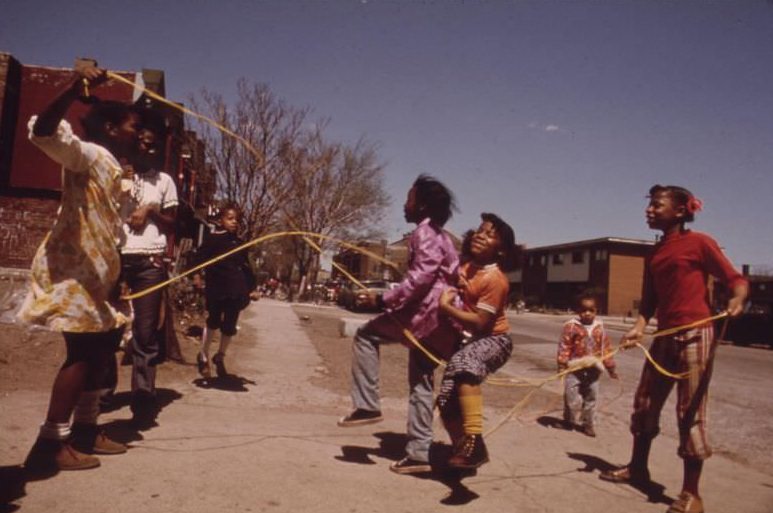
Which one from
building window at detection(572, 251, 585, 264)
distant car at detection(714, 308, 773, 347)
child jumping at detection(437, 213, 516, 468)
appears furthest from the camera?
building window at detection(572, 251, 585, 264)

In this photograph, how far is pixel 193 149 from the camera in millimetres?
18734

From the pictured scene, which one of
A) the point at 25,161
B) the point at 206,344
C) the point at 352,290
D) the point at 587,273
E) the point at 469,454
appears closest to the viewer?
the point at 469,454

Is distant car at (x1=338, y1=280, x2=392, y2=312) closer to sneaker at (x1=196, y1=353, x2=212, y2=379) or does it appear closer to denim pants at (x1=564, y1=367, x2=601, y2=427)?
sneaker at (x1=196, y1=353, x2=212, y2=379)

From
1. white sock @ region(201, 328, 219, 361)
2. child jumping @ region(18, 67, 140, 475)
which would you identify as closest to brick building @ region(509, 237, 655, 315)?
white sock @ region(201, 328, 219, 361)

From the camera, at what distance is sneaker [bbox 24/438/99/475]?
2762 mm

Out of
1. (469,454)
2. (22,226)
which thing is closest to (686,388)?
(469,454)

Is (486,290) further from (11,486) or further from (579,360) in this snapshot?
(11,486)

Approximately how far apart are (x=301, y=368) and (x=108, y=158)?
4754 millimetres

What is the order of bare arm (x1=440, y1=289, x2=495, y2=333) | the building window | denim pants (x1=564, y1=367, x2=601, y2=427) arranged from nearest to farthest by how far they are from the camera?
bare arm (x1=440, y1=289, x2=495, y2=333) → denim pants (x1=564, y1=367, x2=601, y2=427) → the building window

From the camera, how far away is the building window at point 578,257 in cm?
5283

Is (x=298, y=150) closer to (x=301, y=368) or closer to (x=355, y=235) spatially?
(x=301, y=368)

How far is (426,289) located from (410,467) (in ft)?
3.52

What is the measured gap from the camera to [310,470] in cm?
316

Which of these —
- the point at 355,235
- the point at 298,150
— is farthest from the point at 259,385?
the point at 355,235
